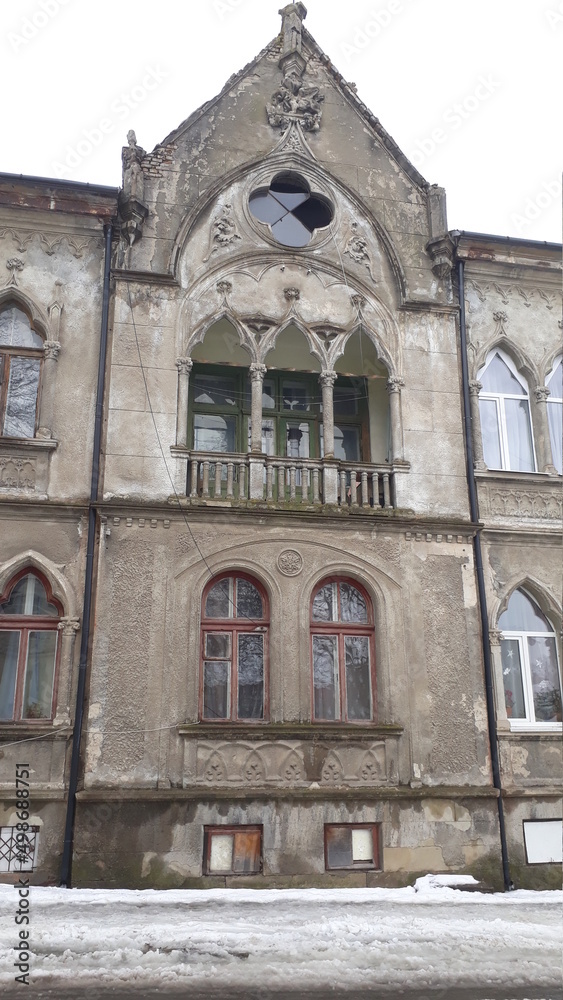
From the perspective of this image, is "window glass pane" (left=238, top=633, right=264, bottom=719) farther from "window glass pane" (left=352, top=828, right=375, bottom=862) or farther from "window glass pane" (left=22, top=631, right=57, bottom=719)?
"window glass pane" (left=22, top=631, right=57, bottom=719)

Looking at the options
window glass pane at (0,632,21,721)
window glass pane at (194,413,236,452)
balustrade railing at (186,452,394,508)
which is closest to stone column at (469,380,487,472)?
balustrade railing at (186,452,394,508)

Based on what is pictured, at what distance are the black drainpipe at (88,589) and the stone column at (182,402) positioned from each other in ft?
3.84

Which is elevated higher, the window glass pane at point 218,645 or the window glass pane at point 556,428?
the window glass pane at point 556,428

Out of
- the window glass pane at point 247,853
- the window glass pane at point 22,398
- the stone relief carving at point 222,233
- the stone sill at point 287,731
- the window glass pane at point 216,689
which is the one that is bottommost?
the window glass pane at point 247,853

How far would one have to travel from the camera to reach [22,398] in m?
12.9

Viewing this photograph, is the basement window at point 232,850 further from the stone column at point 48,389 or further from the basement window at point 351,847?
the stone column at point 48,389

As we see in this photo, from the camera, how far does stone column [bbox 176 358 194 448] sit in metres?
12.9

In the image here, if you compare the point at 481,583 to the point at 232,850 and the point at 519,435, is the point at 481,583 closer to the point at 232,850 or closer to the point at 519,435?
the point at 519,435

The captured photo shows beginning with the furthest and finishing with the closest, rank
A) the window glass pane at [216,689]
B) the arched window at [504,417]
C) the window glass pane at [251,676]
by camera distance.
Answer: the arched window at [504,417] → the window glass pane at [251,676] → the window glass pane at [216,689]

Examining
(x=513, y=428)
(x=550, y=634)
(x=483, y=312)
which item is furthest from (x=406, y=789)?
(x=483, y=312)

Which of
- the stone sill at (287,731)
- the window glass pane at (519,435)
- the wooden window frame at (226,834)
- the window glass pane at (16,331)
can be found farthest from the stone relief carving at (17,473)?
the window glass pane at (519,435)

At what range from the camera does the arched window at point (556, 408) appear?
1474 cm

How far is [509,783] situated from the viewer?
1252 cm

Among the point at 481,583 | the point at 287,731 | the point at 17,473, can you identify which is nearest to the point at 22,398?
the point at 17,473
